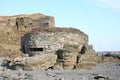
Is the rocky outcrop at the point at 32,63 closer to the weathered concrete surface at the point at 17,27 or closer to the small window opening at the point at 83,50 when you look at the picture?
the small window opening at the point at 83,50

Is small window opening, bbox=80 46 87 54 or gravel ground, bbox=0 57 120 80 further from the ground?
small window opening, bbox=80 46 87 54

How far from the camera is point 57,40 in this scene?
23.1 metres

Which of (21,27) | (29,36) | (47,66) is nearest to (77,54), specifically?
(47,66)

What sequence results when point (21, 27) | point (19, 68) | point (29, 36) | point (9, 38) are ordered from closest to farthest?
point (19, 68) < point (29, 36) < point (9, 38) < point (21, 27)

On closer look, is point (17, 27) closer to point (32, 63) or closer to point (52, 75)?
point (32, 63)

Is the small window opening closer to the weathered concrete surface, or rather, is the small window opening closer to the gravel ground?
the gravel ground

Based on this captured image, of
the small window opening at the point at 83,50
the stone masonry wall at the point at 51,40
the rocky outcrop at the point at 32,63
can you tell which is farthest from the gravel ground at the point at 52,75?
the small window opening at the point at 83,50

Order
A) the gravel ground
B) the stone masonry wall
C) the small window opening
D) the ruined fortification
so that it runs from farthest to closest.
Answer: the small window opening → the stone masonry wall → the ruined fortification → the gravel ground

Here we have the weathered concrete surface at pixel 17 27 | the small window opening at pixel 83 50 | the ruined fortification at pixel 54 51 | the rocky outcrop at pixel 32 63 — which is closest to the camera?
the rocky outcrop at pixel 32 63

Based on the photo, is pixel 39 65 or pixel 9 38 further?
pixel 9 38

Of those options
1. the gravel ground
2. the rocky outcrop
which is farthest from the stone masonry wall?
the gravel ground

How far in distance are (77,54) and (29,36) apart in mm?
4157

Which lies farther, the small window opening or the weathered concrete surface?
the weathered concrete surface

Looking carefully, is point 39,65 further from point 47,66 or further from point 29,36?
point 29,36
